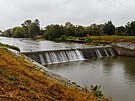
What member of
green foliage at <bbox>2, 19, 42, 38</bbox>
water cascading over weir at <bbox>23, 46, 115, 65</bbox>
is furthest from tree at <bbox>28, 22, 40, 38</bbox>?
water cascading over weir at <bbox>23, 46, 115, 65</bbox>

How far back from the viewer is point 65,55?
69.3ft

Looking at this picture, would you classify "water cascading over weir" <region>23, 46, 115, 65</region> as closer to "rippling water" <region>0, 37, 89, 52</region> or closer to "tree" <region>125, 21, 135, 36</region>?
"rippling water" <region>0, 37, 89, 52</region>

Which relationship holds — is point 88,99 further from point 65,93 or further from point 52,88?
point 52,88

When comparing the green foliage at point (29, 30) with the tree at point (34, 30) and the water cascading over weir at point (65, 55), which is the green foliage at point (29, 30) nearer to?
the tree at point (34, 30)

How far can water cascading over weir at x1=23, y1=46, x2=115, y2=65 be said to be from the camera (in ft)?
62.4

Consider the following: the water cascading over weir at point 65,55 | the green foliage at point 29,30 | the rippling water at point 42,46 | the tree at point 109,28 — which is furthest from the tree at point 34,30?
the water cascading over weir at point 65,55

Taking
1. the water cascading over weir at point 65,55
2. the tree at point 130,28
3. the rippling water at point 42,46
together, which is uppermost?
the tree at point 130,28

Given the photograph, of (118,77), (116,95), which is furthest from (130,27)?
(116,95)

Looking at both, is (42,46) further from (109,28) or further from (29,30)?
(29,30)

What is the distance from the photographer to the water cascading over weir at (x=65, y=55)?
19.0 m

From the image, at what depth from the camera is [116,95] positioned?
985cm

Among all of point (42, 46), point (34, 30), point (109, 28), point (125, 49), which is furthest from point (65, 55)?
point (34, 30)

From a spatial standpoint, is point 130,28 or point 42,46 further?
point 130,28

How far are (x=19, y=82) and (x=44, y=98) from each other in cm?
92
